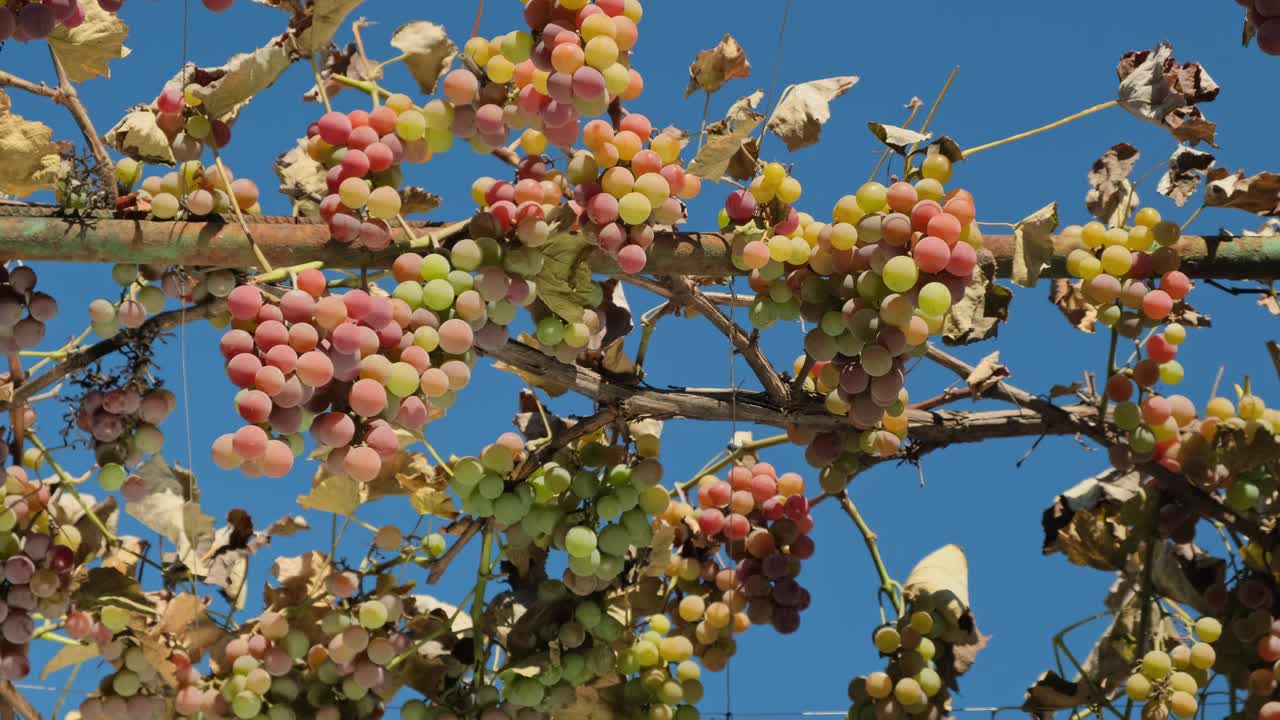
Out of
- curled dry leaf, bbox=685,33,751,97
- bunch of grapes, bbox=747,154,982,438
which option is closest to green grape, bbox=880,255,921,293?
bunch of grapes, bbox=747,154,982,438

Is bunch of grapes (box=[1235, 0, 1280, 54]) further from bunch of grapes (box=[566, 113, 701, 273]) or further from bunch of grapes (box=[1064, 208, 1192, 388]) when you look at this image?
bunch of grapes (box=[566, 113, 701, 273])

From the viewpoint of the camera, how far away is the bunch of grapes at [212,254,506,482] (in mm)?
1610

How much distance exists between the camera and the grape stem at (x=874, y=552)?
7.91 ft

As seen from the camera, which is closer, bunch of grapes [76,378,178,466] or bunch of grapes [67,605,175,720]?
bunch of grapes [76,378,178,466]

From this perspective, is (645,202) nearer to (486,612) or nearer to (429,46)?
(429,46)

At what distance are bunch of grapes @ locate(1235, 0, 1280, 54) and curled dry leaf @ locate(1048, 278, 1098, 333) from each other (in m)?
0.59

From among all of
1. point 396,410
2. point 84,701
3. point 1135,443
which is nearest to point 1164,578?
point 1135,443

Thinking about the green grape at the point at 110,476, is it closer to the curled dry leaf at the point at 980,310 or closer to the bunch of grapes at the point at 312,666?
the bunch of grapes at the point at 312,666

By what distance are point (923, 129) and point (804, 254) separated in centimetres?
23

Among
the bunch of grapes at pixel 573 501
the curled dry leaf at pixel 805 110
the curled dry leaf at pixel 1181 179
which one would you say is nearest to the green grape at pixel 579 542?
the bunch of grapes at pixel 573 501

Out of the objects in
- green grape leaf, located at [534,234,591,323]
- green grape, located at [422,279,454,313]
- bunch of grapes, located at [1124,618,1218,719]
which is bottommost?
bunch of grapes, located at [1124,618,1218,719]

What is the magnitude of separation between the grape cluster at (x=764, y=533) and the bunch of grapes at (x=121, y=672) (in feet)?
2.84

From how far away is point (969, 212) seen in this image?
6.04 feet

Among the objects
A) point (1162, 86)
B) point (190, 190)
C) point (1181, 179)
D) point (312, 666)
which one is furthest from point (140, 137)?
point (1181, 179)
